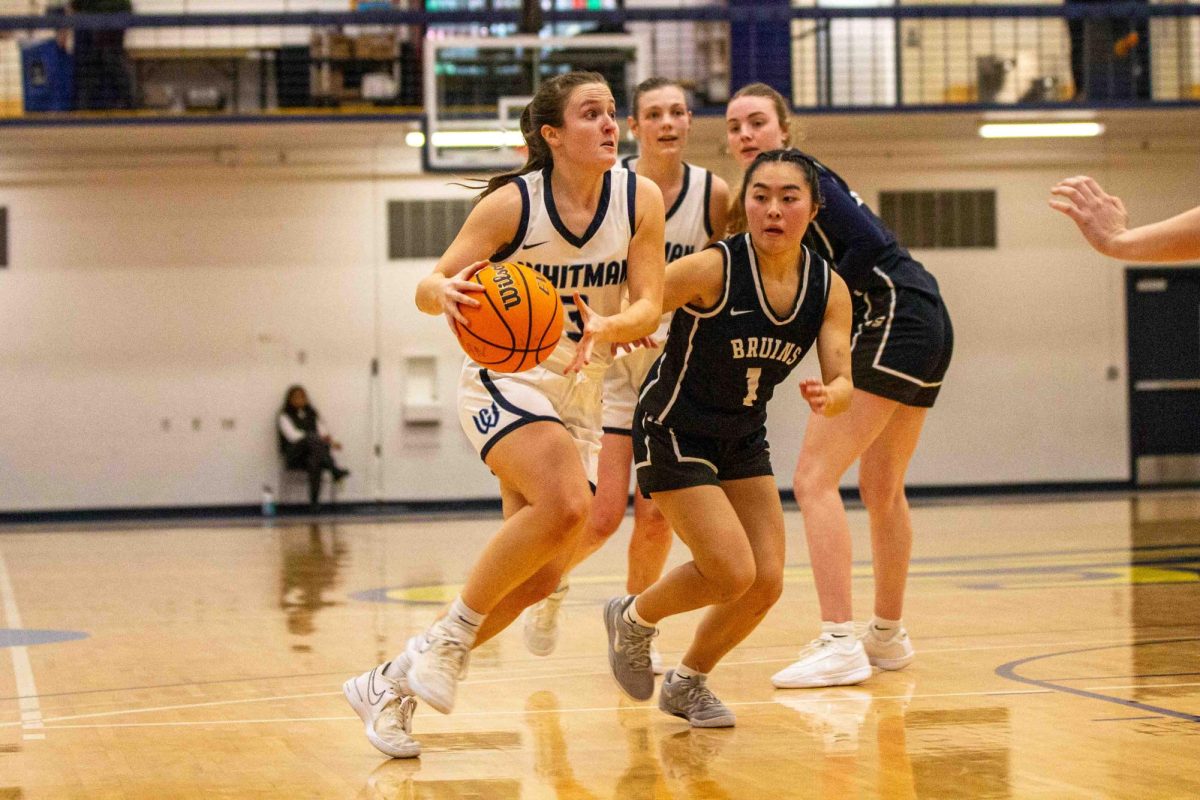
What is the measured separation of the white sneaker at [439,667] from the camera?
370 centimetres

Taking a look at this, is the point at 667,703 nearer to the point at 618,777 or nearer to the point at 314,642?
the point at 618,777

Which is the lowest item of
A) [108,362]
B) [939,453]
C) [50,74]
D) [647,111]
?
[939,453]

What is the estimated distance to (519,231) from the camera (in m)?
3.98

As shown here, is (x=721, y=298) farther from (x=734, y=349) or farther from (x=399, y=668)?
(x=399, y=668)

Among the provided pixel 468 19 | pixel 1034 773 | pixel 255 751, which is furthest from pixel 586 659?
pixel 468 19

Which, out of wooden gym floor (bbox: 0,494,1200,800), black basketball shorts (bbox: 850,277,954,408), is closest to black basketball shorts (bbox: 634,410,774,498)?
wooden gym floor (bbox: 0,494,1200,800)

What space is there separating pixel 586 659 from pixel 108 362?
11.7 m

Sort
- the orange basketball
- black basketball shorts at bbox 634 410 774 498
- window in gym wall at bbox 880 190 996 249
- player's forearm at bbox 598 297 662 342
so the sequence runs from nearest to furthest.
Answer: the orange basketball < player's forearm at bbox 598 297 662 342 < black basketball shorts at bbox 634 410 774 498 < window in gym wall at bbox 880 190 996 249

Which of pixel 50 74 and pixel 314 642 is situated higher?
pixel 50 74

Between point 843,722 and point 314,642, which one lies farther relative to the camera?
point 314,642

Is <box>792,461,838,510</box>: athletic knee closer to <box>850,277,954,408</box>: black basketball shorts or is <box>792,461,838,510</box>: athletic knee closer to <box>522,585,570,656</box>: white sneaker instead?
<box>850,277,954,408</box>: black basketball shorts

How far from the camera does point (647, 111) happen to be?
5.01 metres

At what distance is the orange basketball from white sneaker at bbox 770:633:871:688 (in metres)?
1.59

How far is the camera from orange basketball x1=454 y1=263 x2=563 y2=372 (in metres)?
3.54
